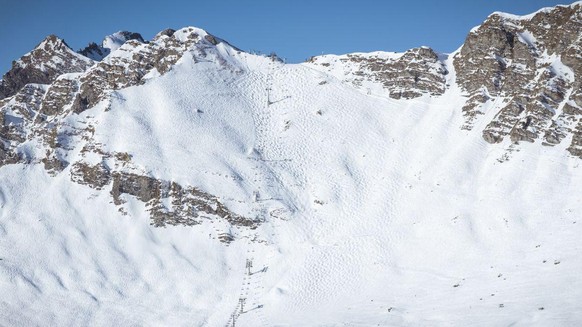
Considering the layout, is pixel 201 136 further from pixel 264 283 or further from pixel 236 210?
pixel 264 283

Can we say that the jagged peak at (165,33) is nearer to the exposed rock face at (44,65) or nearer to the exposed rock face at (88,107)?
the exposed rock face at (88,107)

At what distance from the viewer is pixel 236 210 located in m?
80.6

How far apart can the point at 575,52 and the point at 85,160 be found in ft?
241

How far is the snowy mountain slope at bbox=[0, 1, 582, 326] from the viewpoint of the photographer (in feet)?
210

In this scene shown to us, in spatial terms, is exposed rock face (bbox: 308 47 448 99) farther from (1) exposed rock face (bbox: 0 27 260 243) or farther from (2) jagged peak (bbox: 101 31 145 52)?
(2) jagged peak (bbox: 101 31 145 52)

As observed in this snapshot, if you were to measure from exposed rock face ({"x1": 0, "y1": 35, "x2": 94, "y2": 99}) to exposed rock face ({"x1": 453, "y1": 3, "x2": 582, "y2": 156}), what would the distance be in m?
74.5

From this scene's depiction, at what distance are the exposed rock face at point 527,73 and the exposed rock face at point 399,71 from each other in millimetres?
4279

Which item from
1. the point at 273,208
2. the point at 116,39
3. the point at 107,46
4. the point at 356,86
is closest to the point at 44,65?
the point at 107,46

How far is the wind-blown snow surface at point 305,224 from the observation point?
62.2 meters

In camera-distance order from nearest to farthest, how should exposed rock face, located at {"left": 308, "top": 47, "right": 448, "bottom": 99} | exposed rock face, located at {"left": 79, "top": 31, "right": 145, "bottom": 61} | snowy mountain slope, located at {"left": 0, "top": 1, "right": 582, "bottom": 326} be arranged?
snowy mountain slope, located at {"left": 0, "top": 1, "right": 582, "bottom": 326}, exposed rock face, located at {"left": 308, "top": 47, "right": 448, "bottom": 99}, exposed rock face, located at {"left": 79, "top": 31, "right": 145, "bottom": 61}

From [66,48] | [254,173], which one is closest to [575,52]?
[254,173]

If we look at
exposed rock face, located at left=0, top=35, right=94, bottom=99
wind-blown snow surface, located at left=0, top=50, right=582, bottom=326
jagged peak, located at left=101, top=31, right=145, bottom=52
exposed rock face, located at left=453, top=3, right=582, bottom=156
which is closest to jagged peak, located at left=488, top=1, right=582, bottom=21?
exposed rock face, located at left=453, top=3, right=582, bottom=156

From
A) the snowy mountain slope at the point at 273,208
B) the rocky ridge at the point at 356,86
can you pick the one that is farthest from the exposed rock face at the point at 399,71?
the snowy mountain slope at the point at 273,208

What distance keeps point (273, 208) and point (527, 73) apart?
44.5 metres
